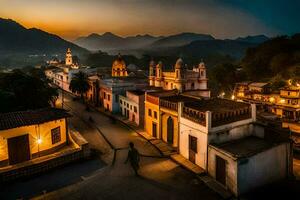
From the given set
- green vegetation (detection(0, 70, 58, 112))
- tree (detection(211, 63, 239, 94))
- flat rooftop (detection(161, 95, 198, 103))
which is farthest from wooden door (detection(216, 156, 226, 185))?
tree (detection(211, 63, 239, 94))

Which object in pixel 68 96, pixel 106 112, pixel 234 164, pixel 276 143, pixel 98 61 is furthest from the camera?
pixel 98 61

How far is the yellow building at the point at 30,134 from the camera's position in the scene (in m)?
19.3

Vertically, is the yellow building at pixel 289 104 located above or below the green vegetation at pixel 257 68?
below

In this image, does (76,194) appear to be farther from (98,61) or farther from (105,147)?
(98,61)

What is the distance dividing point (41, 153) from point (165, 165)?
10376mm

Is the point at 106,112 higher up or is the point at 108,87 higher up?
the point at 108,87

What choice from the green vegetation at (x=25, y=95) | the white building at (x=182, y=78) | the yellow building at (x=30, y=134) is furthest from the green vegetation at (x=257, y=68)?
the yellow building at (x=30, y=134)

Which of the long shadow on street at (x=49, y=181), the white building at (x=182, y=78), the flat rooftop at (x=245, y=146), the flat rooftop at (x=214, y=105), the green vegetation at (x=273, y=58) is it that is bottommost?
the long shadow on street at (x=49, y=181)

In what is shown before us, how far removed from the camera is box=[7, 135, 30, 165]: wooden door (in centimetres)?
1948

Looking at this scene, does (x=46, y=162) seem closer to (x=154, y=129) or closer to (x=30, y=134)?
(x=30, y=134)

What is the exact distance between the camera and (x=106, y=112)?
42.2 meters

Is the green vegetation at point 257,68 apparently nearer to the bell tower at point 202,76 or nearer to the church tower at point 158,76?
the bell tower at point 202,76

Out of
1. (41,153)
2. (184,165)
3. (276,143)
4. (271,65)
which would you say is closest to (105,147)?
(41,153)

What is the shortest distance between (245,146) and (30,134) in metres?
16.5
